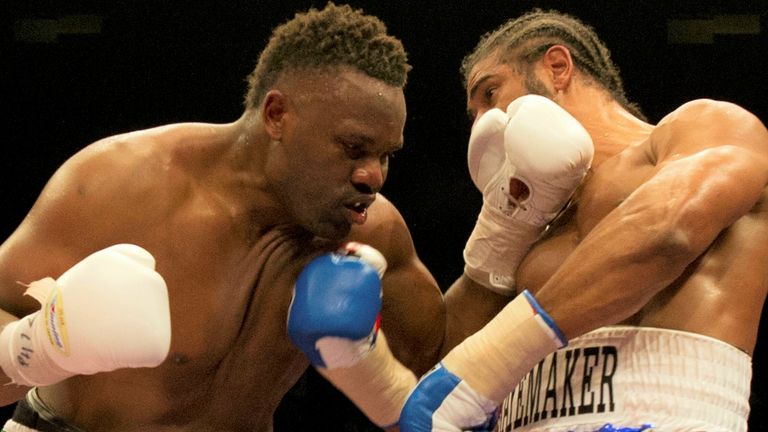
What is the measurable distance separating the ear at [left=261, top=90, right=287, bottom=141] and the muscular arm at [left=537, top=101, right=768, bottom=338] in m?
0.71

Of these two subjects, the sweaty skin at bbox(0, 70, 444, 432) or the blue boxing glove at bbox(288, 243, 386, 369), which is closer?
the blue boxing glove at bbox(288, 243, 386, 369)

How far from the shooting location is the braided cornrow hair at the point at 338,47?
7.29ft

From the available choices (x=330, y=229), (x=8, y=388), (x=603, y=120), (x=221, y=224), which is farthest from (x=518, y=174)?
(x=8, y=388)

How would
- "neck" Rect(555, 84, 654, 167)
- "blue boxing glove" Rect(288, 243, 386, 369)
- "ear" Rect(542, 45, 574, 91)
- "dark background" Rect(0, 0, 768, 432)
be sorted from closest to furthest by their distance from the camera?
"blue boxing glove" Rect(288, 243, 386, 369) < "neck" Rect(555, 84, 654, 167) < "ear" Rect(542, 45, 574, 91) < "dark background" Rect(0, 0, 768, 432)

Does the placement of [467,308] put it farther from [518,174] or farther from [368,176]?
[368,176]

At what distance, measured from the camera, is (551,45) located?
263 centimetres

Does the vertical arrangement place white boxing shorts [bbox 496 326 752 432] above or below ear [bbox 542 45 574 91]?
below

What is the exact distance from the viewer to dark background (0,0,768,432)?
4.64 m

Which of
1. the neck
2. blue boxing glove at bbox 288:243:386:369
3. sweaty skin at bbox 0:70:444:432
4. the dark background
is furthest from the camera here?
the dark background

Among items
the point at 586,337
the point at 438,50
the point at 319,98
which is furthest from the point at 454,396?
the point at 438,50

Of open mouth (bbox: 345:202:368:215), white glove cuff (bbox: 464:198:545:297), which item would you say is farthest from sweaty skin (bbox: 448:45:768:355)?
open mouth (bbox: 345:202:368:215)

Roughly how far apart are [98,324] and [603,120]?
4.45ft

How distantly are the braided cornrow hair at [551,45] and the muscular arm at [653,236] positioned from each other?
0.72 meters

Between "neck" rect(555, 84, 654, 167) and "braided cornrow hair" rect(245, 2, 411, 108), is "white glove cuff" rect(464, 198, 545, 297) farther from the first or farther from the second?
"braided cornrow hair" rect(245, 2, 411, 108)
